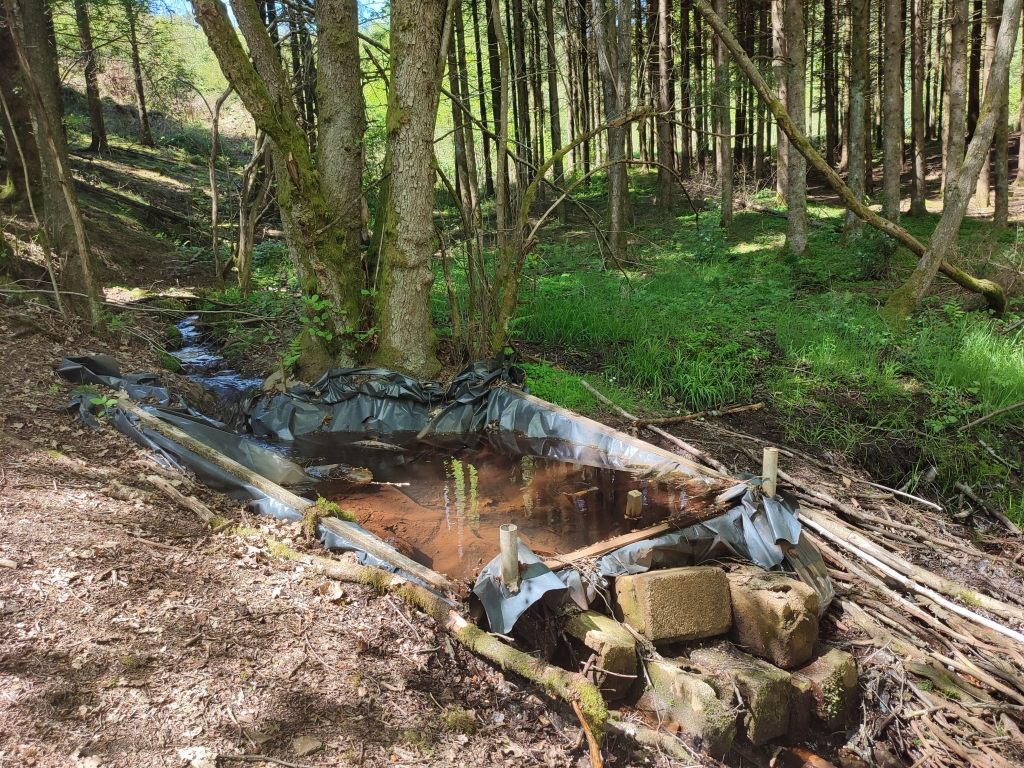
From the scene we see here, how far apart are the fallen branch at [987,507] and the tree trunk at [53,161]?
7.25m

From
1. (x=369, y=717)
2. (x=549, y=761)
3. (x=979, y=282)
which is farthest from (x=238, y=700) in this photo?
(x=979, y=282)

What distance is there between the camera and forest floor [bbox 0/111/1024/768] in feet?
6.96

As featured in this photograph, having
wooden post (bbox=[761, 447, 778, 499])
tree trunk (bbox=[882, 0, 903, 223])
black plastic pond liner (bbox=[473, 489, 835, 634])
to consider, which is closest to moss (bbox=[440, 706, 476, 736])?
black plastic pond liner (bbox=[473, 489, 835, 634])

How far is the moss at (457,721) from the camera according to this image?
7.47 ft

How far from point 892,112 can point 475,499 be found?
9.78m

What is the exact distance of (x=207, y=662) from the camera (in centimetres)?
231

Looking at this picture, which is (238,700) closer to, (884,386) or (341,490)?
(341,490)

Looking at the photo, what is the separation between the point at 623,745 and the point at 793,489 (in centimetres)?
243

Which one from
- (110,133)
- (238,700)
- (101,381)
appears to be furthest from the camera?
(110,133)

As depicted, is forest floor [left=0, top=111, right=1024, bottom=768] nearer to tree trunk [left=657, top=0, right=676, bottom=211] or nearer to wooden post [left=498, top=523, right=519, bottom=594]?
wooden post [left=498, top=523, right=519, bottom=594]

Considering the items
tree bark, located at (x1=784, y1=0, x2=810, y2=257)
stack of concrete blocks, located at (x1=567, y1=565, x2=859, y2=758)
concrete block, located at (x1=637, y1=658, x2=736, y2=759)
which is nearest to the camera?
concrete block, located at (x1=637, y1=658, x2=736, y2=759)

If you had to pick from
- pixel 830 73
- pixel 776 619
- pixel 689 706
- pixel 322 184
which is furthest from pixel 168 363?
pixel 830 73

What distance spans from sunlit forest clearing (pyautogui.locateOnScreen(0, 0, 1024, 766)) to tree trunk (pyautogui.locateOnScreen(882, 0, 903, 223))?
0.22ft

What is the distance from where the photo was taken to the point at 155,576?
2.73 m
